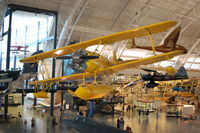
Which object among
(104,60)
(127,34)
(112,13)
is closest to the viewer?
(127,34)

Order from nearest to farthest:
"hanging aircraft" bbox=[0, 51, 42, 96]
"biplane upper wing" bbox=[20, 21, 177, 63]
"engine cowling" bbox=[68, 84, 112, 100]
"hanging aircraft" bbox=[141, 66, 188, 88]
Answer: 1. "biplane upper wing" bbox=[20, 21, 177, 63]
2. "engine cowling" bbox=[68, 84, 112, 100]
3. "hanging aircraft" bbox=[0, 51, 42, 96]
4. "hanging aircraft" bbox=[141, 66, 188, 88]

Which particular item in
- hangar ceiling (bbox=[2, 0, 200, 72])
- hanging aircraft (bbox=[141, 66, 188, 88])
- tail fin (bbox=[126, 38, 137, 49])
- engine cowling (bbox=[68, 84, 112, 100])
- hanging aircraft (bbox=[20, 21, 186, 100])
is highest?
hangar ceiling (bbox=[2, 0, 200, 72])

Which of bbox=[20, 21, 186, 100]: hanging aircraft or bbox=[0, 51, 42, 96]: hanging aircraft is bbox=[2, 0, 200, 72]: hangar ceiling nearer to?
bbox=[0, 51, 42, 96]: hanging aircraft

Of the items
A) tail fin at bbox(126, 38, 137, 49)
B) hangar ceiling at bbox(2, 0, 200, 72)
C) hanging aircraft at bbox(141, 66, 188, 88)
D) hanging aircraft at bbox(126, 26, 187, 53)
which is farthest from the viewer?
hangar ceiling at bbox(2, 0, 200, 72)

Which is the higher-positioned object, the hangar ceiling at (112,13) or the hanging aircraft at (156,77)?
the hangar ceiling at (112,13)

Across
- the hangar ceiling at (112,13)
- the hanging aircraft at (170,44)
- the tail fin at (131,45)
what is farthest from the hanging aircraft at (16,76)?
the hangar ceiling at (112,13)

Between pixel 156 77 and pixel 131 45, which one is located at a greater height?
pixel 131 45

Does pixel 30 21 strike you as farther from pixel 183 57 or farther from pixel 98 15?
pixel 183 57

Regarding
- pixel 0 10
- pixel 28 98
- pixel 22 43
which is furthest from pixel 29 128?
pixel 28 98

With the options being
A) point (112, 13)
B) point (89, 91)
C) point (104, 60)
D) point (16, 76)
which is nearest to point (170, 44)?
point (104, 60)

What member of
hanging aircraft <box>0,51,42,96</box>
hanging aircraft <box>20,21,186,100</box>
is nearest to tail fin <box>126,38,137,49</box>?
hanging aircraft <box>20,21,186,100</box>

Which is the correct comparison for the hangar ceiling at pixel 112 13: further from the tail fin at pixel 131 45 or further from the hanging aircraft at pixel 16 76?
the tail fin at pixel 131 45

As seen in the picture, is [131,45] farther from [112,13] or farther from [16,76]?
[112,13]

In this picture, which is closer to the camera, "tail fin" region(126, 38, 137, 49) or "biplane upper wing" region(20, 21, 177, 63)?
"biplane upper wing" region(20, 21, 177, 63)
